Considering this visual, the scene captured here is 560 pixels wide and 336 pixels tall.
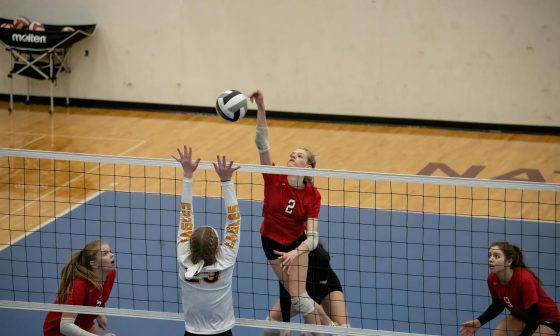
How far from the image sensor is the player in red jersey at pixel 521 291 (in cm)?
713

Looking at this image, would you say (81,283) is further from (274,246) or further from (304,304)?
(304,304)

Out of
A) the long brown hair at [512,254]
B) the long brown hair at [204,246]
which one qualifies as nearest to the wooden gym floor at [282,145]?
the long brown hair at [512,254]

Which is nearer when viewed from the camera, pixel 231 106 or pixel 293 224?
pixel 293 224

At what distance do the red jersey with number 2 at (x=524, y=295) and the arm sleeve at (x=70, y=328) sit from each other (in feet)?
10.8

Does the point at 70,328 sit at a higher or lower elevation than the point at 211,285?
lower

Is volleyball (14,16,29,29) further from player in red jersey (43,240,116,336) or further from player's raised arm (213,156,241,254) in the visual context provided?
player's raised arm (213,156,241,254)

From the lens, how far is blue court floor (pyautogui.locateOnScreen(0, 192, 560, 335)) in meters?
9.00

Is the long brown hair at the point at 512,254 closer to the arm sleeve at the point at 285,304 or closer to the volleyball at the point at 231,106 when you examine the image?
the arm sleeve at the point at 285,304

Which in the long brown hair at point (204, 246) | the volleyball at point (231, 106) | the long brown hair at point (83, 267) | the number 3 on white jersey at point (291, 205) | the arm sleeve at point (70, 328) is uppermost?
the volleyball at point (231, 106)

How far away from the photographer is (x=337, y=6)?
16.5 meters

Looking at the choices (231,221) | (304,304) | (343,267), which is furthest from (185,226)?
(343,267)

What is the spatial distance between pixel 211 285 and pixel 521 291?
2577 millimetres

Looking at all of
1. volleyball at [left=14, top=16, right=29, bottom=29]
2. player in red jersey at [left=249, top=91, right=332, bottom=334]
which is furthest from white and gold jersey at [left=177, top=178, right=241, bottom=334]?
volleyball at [left=14, top=16, right=29, bottom=29]

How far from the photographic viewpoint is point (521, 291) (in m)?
7.17
